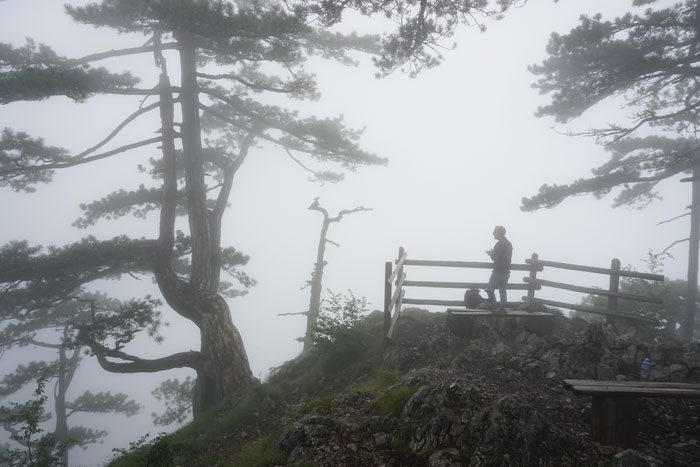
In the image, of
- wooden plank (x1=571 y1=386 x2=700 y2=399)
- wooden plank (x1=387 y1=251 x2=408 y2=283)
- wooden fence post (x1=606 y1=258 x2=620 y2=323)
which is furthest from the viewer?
wooden fence post (x1=606 y1=258 x2=620 y2=323)

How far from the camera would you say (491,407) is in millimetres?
4770

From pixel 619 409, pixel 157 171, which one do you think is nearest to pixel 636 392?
pixel 619 409

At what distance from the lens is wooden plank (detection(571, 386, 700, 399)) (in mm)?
4566

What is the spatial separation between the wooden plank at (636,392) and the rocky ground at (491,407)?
0.58 meters

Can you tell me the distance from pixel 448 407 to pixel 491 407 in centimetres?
56

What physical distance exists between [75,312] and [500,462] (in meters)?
22.4

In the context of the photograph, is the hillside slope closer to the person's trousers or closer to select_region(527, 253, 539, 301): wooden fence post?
the person's trousers

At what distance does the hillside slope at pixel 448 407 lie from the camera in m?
4.47

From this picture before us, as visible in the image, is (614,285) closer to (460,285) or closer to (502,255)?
(502,255)

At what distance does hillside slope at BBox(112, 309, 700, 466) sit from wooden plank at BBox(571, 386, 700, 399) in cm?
58

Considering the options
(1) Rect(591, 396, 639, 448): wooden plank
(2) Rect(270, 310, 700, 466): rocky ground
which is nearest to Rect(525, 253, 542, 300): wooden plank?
(2) Rect(270, 310, 700, 466): rocky ground

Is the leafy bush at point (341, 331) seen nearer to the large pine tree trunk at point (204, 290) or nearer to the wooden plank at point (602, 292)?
the large pine tree trunk at point (204, 290)

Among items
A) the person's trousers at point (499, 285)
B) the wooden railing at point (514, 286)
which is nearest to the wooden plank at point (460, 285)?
the wooden railing at point (514, 286)

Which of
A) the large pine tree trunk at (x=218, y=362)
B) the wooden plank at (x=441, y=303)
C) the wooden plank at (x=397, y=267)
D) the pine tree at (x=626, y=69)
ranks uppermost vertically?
the pine tree at (x=626, y=69)
